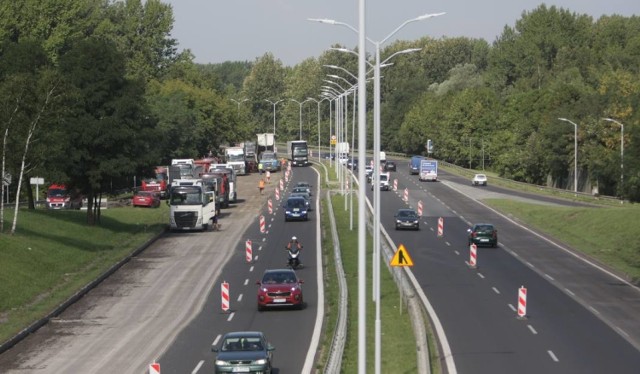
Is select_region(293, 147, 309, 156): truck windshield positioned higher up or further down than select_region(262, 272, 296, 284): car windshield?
higher up

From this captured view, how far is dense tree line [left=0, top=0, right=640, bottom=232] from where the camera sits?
6216cm

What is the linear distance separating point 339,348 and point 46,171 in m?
40.4

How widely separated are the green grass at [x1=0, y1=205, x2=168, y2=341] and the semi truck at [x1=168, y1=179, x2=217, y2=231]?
1412mm

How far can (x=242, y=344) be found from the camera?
29.4 meters

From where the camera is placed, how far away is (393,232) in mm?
74562

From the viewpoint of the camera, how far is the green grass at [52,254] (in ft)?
138

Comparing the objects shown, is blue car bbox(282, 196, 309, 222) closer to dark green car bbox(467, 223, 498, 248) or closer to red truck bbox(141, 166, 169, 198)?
dark green car bbox(467, 223, 498, 248)

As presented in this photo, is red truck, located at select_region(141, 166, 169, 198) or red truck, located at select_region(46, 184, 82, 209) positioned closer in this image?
red truck, located at select_region(46, 184, 82, 209)

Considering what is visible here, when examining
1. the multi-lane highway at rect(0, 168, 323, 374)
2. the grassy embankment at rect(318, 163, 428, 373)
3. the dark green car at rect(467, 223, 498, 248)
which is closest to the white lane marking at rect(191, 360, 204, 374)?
the multi-lane highway at rect(0, 168, 323, 374)

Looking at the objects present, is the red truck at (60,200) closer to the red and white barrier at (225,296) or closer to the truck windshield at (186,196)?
the truck windshield at (186,196)

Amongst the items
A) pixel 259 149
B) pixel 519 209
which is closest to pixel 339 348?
pixel 519 209

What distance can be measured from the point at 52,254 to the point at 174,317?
570 inches

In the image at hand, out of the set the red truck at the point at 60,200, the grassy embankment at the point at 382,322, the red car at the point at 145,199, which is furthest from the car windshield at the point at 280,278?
the red car at the point at 145,199

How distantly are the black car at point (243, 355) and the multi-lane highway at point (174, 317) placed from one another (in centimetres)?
152
